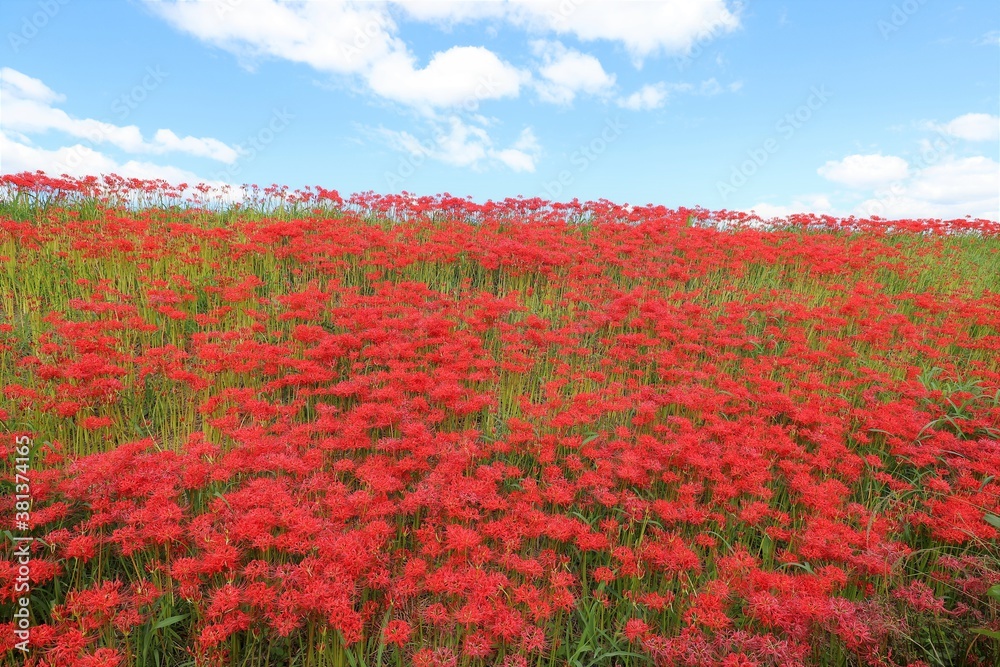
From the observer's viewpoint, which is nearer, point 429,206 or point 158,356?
point 158,356

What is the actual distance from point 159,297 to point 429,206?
19.0ft

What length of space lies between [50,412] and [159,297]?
5.62 feet

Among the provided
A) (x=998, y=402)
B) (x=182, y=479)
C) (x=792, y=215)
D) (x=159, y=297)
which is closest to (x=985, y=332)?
(x=998, y=402)

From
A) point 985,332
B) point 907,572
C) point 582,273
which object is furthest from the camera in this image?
point 985,332

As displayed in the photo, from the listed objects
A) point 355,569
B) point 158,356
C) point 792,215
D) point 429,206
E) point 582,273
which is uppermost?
point 792,215

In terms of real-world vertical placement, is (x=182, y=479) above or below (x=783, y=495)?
above

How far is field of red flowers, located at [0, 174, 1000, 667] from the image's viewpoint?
10.3ft

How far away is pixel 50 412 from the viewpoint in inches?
194

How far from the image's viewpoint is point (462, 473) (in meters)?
4.23

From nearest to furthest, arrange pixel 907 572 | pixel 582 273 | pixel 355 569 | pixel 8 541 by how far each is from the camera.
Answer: pixel 355 569 < pixel 8 541 < pixel 907 572 < pixel 582 273

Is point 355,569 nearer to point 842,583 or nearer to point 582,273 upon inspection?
point 842,583

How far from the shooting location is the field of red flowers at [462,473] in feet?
10.3

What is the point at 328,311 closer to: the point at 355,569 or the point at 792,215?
the point at 355,569

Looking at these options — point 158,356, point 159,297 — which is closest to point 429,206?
point 159,297
